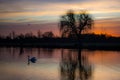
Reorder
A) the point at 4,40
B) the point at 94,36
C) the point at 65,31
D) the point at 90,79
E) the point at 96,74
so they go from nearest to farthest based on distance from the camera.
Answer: the point at 90,79 < the point at 96,74 < the point at 65,31 < the point at 94,36 < the point at 4,40

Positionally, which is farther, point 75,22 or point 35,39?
point 35,39

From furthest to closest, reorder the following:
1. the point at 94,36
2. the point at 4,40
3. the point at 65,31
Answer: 1. the point at 4,40
2. the point at 94,36
3. the point at 65,31

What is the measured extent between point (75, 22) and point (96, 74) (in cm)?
5207

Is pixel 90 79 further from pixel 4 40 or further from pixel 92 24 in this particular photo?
pixel 4 40

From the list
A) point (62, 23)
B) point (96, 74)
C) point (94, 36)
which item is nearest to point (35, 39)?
point (94, 36)

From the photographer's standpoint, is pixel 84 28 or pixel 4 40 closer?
pixel 84 28

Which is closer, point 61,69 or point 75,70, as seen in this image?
point 75,70

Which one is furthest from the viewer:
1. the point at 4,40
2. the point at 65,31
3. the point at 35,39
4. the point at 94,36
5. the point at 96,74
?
the point at 4,40

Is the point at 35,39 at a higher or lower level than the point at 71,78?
lower

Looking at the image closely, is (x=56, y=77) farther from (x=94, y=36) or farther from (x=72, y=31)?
(x=94, y=36)

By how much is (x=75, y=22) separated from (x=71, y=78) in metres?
54.5

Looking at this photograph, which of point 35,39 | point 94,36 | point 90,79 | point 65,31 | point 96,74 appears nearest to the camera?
point 90,79

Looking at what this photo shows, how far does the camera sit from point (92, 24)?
242 ft

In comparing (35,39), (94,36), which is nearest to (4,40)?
(35,39)
